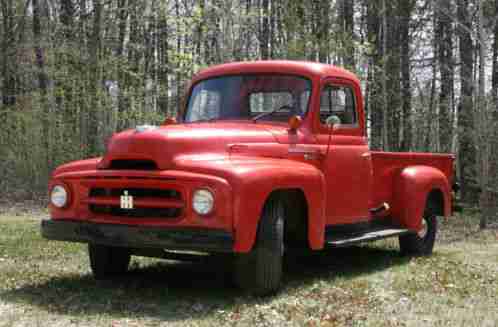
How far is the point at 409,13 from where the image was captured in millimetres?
22969

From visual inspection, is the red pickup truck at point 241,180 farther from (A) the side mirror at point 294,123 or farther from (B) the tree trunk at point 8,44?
(B) the tree trunk at point 8,44

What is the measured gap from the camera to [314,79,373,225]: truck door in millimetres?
7477

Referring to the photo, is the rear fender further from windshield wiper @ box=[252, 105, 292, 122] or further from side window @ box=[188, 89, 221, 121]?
side window @ box=[188, 89, 221, 121]

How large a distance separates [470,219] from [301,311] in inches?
461

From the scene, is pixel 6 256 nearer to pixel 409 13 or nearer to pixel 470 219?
pixel 470 219

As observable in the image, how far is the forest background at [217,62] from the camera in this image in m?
18.6

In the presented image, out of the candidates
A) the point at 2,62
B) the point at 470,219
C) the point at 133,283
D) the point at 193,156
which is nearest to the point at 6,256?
the point at 133,283

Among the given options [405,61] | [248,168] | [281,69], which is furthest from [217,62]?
[248,168]

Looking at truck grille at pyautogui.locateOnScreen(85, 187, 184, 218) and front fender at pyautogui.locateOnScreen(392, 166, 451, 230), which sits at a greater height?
truck grille at pyautogui.locateOnScreen(85, 187, 184, 218)

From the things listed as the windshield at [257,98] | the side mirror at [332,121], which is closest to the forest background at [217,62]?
the side mirror at [332,121]

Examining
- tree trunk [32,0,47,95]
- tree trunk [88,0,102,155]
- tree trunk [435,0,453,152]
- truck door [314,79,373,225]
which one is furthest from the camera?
tree trunk [32,0,47,95]

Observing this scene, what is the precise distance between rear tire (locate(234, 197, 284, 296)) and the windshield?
4.49ft

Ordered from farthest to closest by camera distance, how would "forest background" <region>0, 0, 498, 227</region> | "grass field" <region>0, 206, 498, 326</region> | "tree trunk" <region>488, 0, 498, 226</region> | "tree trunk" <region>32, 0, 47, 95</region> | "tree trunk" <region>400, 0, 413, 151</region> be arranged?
"tree trunk" <region>400, 0, 413, 151</region>, "tree trunk" <region>32, 0, 47, 95</region>, "forest background" <region>0, 0, 498, 227</region>, "tree trunk" <region>488, 0, 498, 226</region>, "grass field" <region>0, 206, 498, 326</region>

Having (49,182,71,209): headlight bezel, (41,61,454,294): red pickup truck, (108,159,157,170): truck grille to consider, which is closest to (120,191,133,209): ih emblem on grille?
(41,61,454,294): red pickup truck
